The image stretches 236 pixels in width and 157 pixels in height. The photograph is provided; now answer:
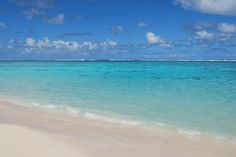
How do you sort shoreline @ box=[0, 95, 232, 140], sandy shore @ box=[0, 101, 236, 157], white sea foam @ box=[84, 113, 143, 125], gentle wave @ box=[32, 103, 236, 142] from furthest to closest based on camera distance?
white sea foam @ box=[84, 113, 143, 125]
gentle wave @ box=[32, 103, 236, 142]
shoreline @ box=[0, 95, 232, 140]
sandy shore @ box=[0, 101, 236, 157]

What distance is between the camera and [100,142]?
20.2 ft

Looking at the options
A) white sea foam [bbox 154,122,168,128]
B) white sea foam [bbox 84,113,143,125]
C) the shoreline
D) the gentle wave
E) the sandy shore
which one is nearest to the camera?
the sandy shore

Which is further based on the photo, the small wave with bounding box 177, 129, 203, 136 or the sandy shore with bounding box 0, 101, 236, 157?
the small wave with bounding box 177, 129, 203, 136

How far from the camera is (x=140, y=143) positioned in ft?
20.6

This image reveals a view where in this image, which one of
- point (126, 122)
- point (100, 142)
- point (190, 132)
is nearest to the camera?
point (100, 142)

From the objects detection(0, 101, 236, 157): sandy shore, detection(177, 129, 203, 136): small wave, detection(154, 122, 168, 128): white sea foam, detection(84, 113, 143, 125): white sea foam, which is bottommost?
detection(84, 113, 143, 125): white sea foam

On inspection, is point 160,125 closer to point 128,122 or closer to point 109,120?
point 128,122

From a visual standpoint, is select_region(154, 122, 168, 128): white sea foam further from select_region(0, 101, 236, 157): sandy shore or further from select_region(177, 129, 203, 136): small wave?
select_region(177, 129, 203, 136): small wave

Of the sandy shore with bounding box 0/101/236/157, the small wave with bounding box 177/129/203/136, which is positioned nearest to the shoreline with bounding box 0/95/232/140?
the small wave with bounding box 177/129/203/136

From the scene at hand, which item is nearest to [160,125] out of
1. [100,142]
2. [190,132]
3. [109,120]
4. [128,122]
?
[128,122]

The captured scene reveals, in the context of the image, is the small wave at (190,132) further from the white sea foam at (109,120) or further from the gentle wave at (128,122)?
the white sea foam at (109,120)

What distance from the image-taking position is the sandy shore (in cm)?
534

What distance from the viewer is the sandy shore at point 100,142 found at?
5.34 m

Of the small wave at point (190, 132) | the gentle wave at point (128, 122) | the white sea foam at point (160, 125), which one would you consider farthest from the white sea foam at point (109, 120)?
the small wave at point (190, 132)
